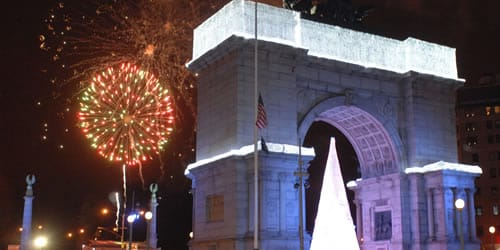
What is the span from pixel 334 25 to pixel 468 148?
190 ft

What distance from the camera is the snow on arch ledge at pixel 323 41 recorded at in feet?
119

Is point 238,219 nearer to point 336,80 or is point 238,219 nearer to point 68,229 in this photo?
point 336,80

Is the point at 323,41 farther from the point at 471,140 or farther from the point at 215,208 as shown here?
the point at 471,140

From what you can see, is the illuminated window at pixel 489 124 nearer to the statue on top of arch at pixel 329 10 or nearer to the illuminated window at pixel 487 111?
the illuminated window at pixel 487 111

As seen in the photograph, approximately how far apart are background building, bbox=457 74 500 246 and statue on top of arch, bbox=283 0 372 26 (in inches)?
2083

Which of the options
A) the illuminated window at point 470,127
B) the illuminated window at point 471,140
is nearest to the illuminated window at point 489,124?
the illuminated window at point 470,127

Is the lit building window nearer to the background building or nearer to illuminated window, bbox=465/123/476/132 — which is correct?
the background building

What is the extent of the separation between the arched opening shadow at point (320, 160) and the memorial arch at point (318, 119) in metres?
18.0

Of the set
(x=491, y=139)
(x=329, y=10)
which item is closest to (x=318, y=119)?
(x=329, y=10)

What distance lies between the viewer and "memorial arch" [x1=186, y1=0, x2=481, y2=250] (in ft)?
111

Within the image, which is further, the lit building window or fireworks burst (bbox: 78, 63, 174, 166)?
the lit building window

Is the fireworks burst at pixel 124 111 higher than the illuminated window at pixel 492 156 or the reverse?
the reverse

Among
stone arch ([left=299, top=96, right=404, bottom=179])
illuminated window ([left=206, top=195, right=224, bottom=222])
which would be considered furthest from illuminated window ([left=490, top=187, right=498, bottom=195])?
illuminated window ([left=206, top=195, right=224, bottom=222])

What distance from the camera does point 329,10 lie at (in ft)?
133
